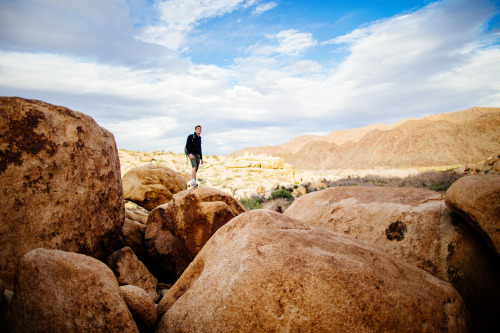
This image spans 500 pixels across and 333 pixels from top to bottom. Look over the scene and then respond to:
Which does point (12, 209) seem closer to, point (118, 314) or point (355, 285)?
point (118, 314)

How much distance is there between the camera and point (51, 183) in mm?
2906

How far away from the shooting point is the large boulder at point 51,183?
2.69m

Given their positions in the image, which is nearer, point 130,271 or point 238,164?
point 130,271

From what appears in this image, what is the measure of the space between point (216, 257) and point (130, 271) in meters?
1.56

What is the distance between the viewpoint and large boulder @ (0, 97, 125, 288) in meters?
2.69

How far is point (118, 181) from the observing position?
3.70 meters

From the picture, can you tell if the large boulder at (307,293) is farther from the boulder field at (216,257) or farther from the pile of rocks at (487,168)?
the pile of rocks at (487,168)

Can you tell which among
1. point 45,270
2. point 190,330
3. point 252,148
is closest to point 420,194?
point 190,330

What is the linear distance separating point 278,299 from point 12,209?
250cm

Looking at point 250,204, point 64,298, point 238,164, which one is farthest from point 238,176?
point 64,298

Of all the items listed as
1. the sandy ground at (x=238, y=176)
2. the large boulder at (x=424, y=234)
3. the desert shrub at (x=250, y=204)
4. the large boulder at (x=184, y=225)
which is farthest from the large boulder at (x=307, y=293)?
the sandy ground at (x=238, y=176)

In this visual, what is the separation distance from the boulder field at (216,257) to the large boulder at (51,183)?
0.04 ft

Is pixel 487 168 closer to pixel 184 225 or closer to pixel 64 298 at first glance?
pixel 184 225

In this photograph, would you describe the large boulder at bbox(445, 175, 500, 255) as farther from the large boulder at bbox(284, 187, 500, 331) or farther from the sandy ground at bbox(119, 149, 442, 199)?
the sandy ground at bbox(119, 149, 442, 199)
